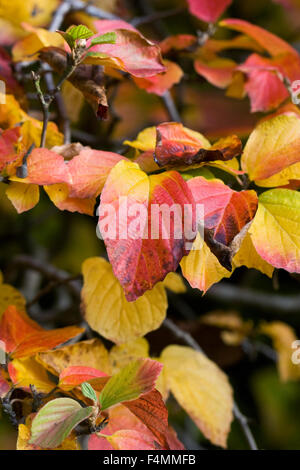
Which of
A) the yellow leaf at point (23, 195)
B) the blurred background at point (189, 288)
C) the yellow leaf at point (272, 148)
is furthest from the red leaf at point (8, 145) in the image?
the blurred background at point (189, 288)

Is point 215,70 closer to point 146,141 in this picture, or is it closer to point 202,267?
point 146,141

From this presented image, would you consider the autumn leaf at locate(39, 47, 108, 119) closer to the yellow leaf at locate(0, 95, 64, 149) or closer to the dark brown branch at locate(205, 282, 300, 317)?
the yellow leaf at locate(0, 95, 64, 149)

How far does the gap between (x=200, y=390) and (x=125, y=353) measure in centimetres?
12

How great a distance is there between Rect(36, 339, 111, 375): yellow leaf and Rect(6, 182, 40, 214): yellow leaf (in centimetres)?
16

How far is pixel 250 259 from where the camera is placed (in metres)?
0.51

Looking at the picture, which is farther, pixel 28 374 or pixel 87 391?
pixel 28 374

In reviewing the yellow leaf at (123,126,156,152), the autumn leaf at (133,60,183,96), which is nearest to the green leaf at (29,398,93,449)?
the yellow leaf at (123,126,156,152)

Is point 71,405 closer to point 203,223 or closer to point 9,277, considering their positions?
point 203,223

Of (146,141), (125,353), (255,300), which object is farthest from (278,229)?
(255,300)

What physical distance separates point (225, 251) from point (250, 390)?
3.42 ft

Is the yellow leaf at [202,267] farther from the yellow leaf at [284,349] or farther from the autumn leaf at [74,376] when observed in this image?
the yellow leaf at [284,349]

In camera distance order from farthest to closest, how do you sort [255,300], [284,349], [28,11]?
[255,300], [284,349], [28,11]

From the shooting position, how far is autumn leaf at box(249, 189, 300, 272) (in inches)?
18.6

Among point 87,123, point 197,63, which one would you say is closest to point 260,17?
point 87,123
